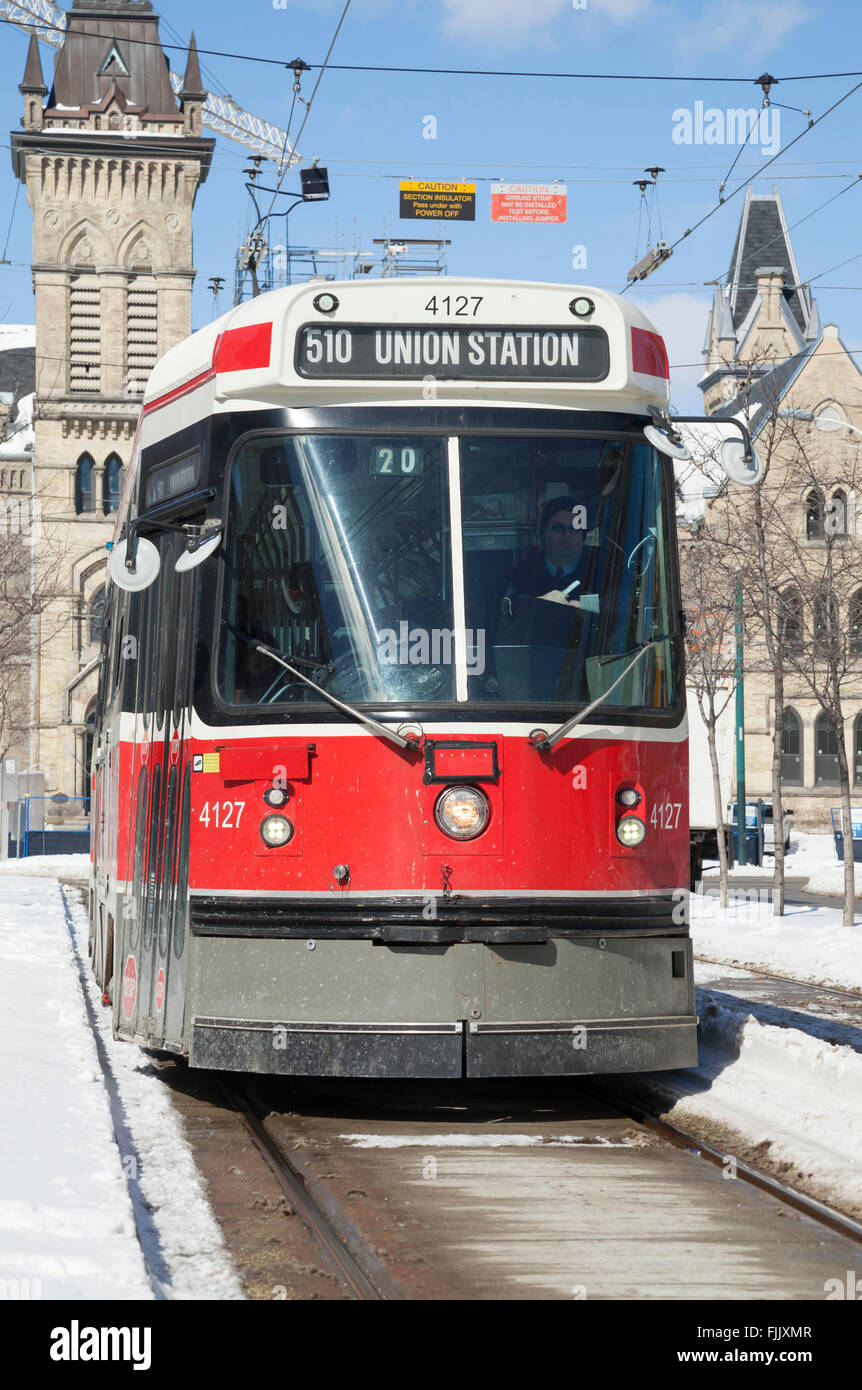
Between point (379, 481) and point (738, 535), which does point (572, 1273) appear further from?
point (738, 535)

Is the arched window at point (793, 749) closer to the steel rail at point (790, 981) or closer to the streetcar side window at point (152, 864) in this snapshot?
the steel rail at point (790, 981)

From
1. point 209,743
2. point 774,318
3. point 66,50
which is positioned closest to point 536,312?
point 209,743

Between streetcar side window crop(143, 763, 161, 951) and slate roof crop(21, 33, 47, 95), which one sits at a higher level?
slate roof crop(21, 33, 47, 95)

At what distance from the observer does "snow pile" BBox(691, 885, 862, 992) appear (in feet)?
54.9

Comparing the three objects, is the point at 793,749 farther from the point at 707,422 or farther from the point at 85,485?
the point at 707,422

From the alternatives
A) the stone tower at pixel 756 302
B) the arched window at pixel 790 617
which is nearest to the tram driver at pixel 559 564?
the arched window at pixel 790 617

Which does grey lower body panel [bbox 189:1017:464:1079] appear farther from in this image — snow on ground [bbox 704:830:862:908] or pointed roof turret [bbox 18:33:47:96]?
pointed roof turret [bbox 18:33:47:96]

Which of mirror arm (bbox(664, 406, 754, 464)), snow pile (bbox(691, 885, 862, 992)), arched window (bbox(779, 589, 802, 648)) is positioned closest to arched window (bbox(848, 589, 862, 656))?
arched window (bbox(779, 589, 802, 648))

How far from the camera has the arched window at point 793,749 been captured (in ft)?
188

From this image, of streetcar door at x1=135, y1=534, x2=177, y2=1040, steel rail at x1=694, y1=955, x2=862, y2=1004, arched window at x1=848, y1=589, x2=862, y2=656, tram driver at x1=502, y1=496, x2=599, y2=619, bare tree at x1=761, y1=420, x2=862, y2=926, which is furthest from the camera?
arched window at x1=848, y1=589, x2=862, y2=656

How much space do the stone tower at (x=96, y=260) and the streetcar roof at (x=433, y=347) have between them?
184 feet

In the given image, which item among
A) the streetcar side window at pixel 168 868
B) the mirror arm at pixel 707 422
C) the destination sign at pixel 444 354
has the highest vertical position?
the destination sign at pixel 444 354

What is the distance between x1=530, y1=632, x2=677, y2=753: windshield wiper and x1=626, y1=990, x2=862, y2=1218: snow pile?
190 centimetres
